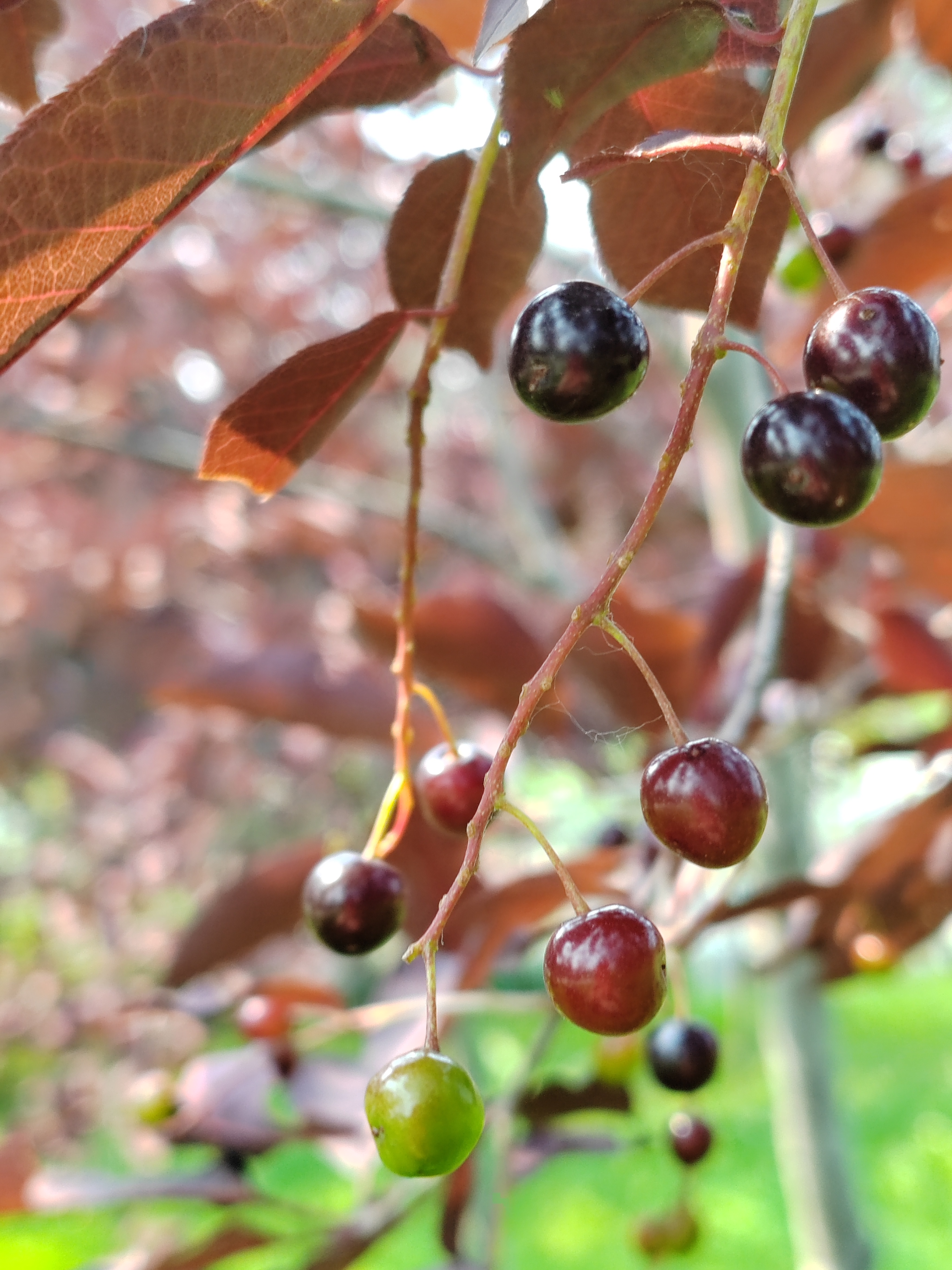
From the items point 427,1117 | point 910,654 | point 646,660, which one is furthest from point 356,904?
point 910,654

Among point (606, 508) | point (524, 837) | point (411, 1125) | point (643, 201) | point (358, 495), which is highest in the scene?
point (606, 508)

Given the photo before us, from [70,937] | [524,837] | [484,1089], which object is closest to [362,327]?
[484,1089]

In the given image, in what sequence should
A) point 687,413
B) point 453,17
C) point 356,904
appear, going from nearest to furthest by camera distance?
point 687,413, point 356,904, point 453,17

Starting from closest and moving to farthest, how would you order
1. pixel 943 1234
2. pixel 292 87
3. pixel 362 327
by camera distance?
pixel 292 87
pixel 362 327
pixel 943 1234

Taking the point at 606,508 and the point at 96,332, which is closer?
the point at 96,332

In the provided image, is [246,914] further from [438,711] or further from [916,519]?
[916,519]

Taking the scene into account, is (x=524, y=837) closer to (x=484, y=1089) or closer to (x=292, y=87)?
(x=484, y=1089)

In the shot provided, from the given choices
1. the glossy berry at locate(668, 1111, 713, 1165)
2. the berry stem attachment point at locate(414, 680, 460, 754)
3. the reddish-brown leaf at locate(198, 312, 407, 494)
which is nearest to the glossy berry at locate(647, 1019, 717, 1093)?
the glossy berry at locate(668, 1111, 713, 1165)
